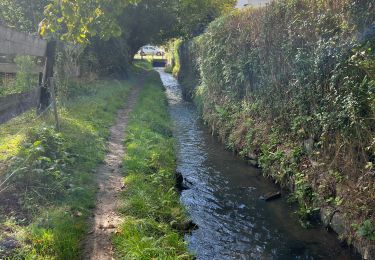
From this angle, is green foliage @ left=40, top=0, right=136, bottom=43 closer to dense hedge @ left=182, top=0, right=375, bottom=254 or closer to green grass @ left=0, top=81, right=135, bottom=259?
green grass @ left=0, top=81, right=135, bottom=259

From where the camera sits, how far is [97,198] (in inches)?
289

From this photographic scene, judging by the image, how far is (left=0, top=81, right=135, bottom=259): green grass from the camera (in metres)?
5.36

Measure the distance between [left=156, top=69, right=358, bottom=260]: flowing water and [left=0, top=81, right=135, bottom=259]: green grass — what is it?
221cm

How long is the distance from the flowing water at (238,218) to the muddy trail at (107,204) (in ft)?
5.10

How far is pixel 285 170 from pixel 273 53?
3710 mm

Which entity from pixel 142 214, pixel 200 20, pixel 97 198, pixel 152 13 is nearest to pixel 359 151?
pixel 142 214

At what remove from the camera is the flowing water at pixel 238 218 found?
6.91 m

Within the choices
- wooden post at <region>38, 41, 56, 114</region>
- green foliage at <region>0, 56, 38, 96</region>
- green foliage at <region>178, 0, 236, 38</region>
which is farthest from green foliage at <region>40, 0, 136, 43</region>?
green foliage at <region>178, 0, 236, 38</region>

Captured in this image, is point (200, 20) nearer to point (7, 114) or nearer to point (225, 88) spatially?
point (225, 88)

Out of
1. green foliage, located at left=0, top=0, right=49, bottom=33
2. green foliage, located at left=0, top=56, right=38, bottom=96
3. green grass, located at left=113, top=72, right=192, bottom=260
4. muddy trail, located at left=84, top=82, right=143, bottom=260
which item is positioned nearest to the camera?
muddy trail, located at left=84, top=82, right=143, bottom=260

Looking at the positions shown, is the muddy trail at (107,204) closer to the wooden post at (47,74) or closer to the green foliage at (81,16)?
the wooden post at (47,74)

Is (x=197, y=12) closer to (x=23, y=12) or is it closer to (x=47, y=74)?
(x=23, y=12)

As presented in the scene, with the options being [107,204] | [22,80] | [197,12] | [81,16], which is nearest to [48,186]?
[107,204]

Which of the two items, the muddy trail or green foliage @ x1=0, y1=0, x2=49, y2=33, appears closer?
the muddy trail
